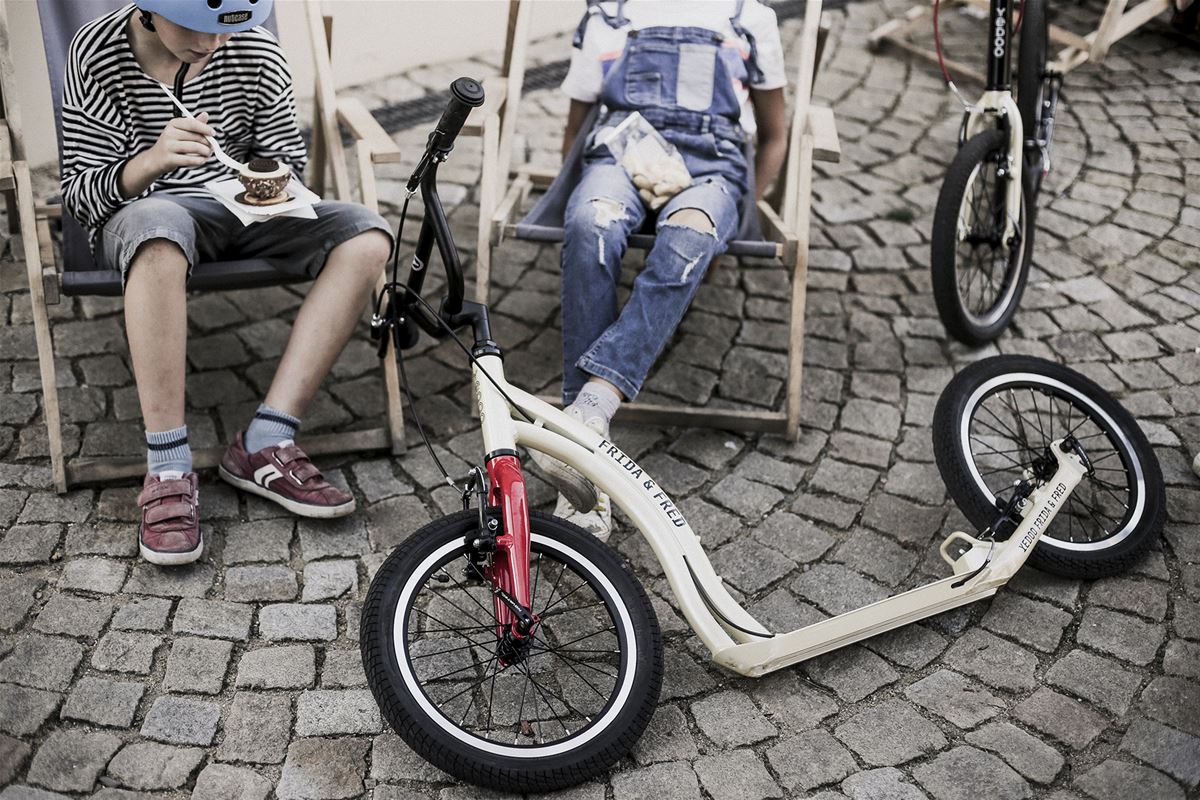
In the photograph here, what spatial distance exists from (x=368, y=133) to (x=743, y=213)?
3.79 feet

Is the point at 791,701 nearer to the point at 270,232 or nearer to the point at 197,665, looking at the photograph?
the point at 197,665

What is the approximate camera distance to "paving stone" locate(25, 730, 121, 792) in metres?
2.67

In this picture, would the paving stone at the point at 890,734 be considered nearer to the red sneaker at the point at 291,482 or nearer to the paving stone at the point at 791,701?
the paving stone at the point at 791,701

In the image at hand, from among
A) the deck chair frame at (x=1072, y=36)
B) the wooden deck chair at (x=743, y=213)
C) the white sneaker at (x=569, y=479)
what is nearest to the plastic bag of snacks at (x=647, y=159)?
the wooden deck chair at (x=743, y=213)

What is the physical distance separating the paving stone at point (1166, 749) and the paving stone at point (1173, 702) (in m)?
0.03

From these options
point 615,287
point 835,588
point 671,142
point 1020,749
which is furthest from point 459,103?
point 1020,749

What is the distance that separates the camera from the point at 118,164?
3.29 metres

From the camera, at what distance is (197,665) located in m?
3.00

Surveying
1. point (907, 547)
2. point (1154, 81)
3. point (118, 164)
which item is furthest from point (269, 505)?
point (1154, 81)

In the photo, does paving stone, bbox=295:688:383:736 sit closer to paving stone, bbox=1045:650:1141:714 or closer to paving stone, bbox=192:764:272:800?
paving stone, bbox=192:764:272:800

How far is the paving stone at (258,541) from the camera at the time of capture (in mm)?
3363

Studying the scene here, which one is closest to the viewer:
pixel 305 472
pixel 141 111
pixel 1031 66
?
pixel 141 111

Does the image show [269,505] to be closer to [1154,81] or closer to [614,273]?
[614,273]

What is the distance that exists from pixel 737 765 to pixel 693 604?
0.37 m
